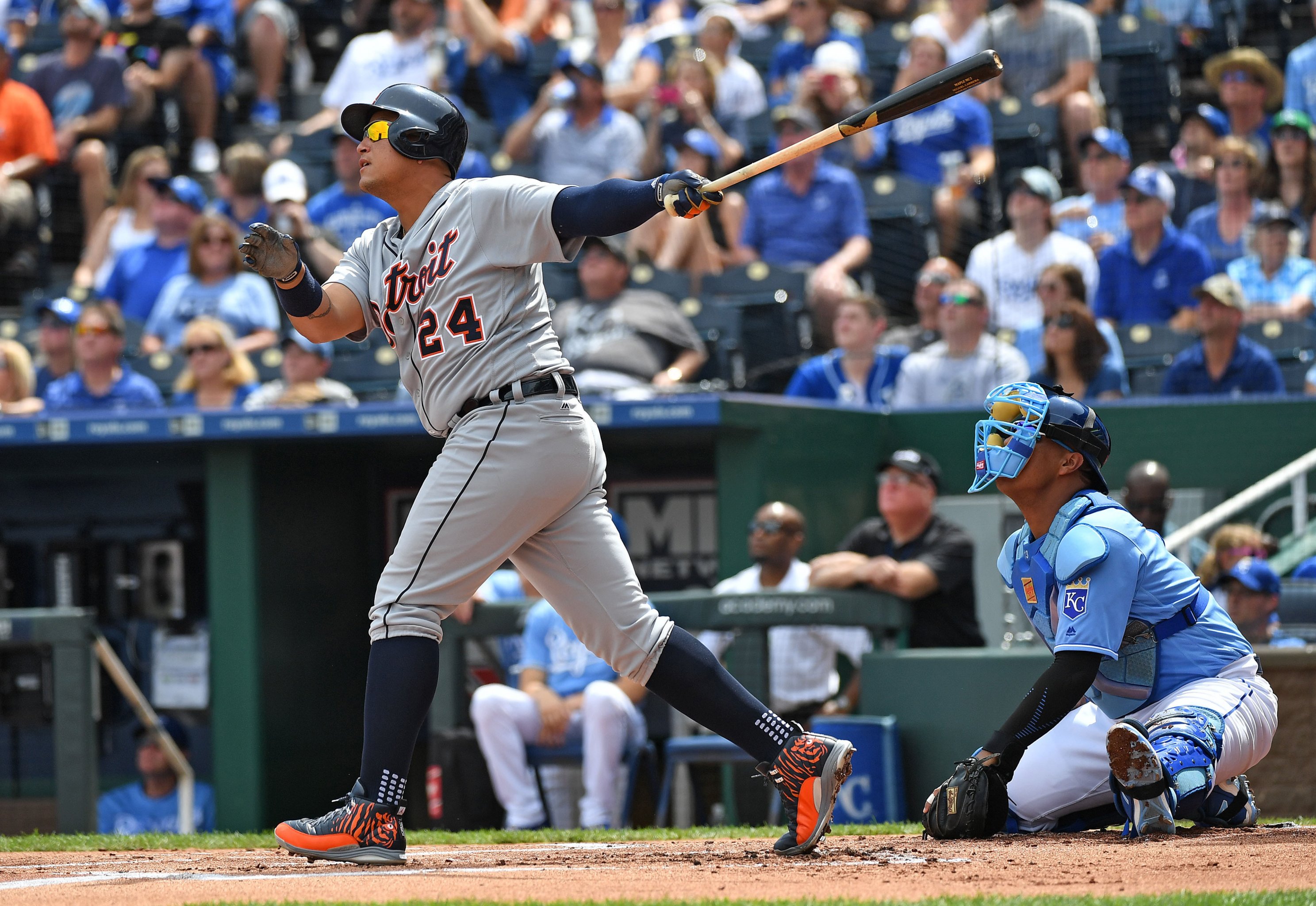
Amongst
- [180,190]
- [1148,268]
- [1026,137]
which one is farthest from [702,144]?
[180,190]

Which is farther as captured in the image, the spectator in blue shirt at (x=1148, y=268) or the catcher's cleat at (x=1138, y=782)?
the spectator in blue shirt at (x=1148, y=268)

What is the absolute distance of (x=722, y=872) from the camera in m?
3.40

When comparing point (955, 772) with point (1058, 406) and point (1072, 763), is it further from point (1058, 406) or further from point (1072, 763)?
point (1058, 406)

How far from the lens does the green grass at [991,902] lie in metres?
2.80

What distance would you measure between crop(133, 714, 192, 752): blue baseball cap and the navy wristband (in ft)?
14.4

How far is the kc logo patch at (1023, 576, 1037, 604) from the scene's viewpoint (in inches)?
157

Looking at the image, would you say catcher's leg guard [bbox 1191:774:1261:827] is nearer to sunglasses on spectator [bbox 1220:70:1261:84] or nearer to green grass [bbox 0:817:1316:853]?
green grass [bbox 0:817:1316:853]

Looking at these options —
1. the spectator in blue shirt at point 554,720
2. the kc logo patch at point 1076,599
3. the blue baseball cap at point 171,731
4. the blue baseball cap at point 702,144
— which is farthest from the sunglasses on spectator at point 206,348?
the kc logo patch at point 1076,599

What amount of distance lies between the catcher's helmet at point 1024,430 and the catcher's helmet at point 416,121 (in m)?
1.32

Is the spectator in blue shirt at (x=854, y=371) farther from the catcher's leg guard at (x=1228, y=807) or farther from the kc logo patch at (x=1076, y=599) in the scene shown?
the kc logo patch at (x=1076, y=599)

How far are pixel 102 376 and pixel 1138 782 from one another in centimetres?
599

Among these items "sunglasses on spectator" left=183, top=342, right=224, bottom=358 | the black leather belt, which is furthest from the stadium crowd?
the black leather belt

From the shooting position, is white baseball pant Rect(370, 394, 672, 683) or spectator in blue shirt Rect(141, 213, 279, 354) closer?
white baseball pant Rect(370, 394, 672, 683)

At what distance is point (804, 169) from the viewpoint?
30.1 ft
